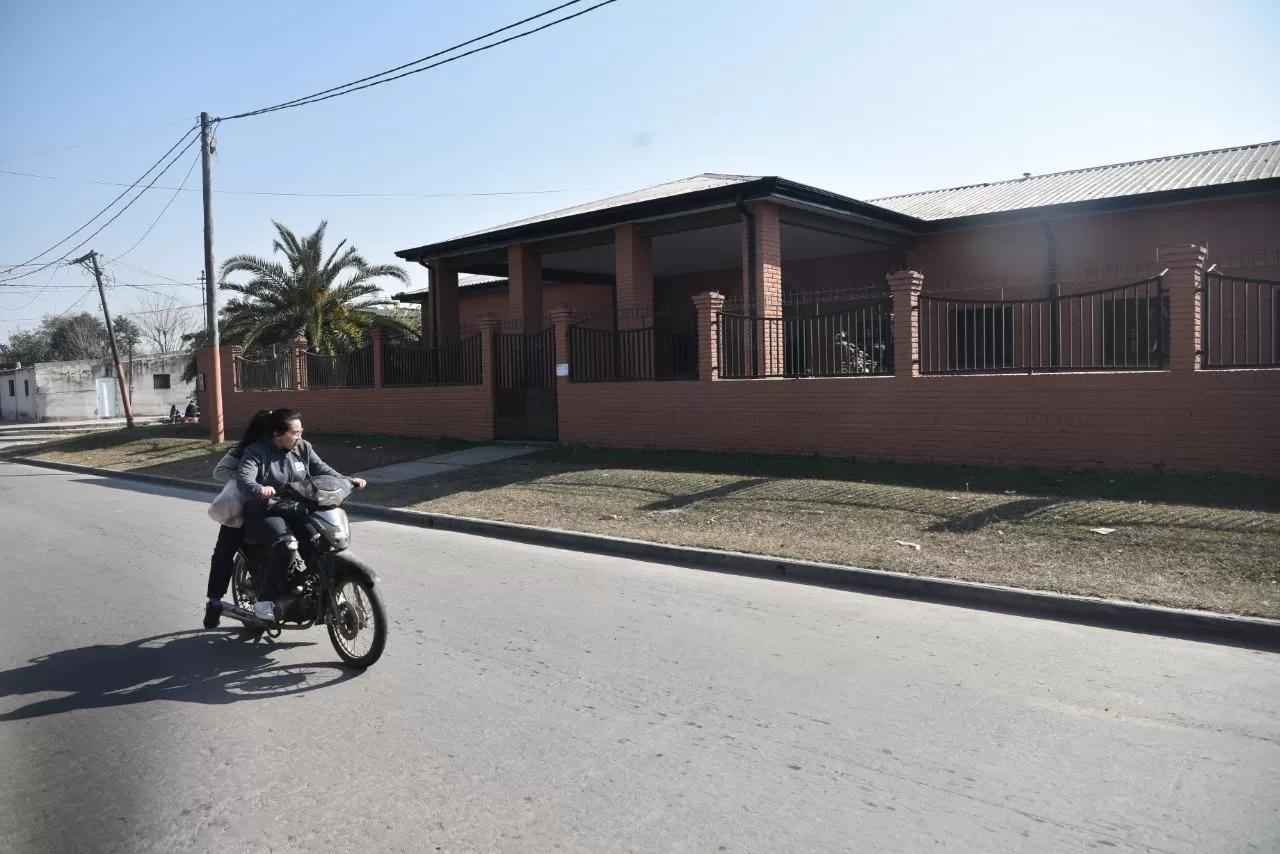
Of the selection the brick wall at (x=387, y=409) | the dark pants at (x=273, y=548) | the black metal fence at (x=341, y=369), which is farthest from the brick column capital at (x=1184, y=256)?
the black metal fence at (x=341, y=369)

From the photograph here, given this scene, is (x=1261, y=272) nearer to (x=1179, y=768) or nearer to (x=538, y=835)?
(x=1179, y=768)

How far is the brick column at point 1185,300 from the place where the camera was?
10.4m

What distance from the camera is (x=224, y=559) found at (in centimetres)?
636

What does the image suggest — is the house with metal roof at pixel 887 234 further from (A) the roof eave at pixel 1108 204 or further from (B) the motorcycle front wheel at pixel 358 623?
(B) the motorcycle front wheel at pixel 358 623

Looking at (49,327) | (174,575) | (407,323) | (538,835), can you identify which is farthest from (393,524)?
(49,327)

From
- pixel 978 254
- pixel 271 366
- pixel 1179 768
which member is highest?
pixel 978 254

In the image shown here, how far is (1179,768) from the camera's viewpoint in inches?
162

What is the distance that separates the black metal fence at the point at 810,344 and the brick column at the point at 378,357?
9938 mm

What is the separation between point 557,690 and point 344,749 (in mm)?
1181

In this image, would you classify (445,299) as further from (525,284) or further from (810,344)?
(810,344)

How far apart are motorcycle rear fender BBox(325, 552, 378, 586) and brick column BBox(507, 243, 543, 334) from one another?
1495 cm

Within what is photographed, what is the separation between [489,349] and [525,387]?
1135 mm

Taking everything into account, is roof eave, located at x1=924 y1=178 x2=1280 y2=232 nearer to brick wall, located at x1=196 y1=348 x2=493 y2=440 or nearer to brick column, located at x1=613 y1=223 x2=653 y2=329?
brick column, located at x1=613 y1=223 x2=653 y2=329

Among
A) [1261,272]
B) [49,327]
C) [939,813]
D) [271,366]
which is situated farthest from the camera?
[49,327]
